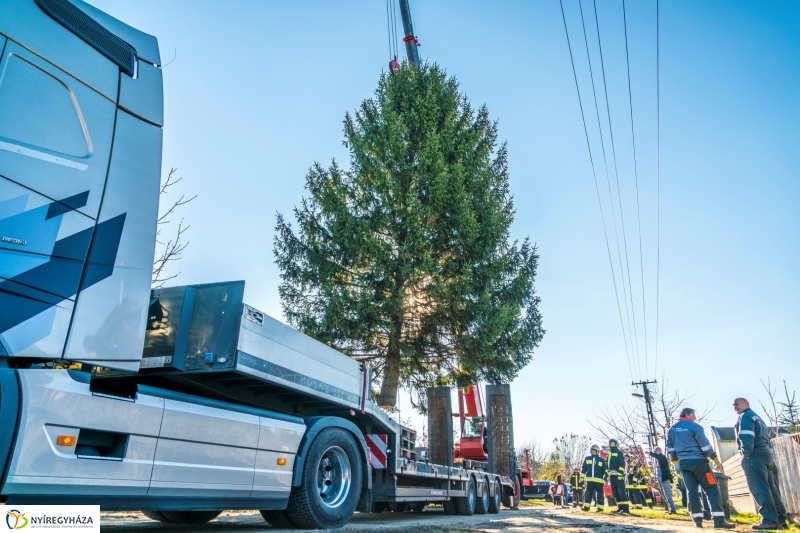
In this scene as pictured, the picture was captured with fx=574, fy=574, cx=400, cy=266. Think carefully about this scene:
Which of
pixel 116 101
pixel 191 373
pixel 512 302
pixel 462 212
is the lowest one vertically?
pixel 191 373

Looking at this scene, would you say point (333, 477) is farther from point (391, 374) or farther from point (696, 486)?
point (391, 374)

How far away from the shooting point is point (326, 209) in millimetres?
16406

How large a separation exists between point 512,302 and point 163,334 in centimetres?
1246

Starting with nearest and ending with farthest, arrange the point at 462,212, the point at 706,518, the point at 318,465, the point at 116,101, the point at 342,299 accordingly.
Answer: the point at 116,101 → the point at 318,465 → the point at 706,518 → the point at 342,299 → the point at 462,212

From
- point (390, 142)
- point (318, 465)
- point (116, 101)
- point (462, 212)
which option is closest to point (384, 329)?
point (462, 212)

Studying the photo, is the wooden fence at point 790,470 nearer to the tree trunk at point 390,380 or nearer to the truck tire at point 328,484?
the truck tire at point 328,484

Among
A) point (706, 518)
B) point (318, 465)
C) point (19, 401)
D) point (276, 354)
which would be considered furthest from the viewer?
point (706, 518)

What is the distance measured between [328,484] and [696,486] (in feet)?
17.9

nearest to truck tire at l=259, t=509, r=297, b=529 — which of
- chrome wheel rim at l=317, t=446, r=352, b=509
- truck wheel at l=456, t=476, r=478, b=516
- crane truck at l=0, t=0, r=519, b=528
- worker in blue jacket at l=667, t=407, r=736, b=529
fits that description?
crane truck at l=0, t=0, r=519, b=528

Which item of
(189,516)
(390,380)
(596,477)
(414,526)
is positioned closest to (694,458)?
(414,526)

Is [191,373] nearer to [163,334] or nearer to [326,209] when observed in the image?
[163,334]

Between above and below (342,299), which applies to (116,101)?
below

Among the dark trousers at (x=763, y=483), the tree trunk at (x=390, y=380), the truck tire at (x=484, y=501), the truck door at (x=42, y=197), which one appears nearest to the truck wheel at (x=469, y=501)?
the truck tire at (x=484, y=501)

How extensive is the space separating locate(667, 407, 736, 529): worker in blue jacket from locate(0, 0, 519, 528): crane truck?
5088mm
